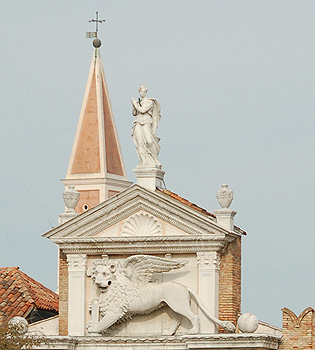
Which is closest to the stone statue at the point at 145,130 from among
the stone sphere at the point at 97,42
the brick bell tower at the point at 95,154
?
the brick bell tower at the point at 95,154

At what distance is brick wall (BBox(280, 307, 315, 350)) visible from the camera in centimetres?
3262

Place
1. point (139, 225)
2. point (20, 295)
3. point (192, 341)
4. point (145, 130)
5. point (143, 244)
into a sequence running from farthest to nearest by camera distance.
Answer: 1. point (20, 295)
2. point (145, 130)
3. point (139, 225)
4. point (143, 244)
5. point (192, 341)

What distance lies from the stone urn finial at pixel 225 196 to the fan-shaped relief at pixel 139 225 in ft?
4.58

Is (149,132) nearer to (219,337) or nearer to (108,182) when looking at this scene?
(219,337)

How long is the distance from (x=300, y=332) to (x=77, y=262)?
4754 mm

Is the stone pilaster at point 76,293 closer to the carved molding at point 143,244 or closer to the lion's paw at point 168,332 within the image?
the carved molding at point 143,244

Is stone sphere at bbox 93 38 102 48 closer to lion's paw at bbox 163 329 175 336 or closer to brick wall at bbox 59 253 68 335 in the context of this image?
brick wall at bbox 59 253 68 335

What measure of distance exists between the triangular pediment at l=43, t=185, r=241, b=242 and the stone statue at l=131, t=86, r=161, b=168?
0.76 m

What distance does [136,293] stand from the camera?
1305 inches

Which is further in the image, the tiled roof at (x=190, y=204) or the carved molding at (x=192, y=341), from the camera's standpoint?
the tiled roof at (x=190, y=204)

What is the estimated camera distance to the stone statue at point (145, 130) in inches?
1331

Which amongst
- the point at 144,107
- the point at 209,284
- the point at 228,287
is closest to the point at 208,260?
the point at 209,284

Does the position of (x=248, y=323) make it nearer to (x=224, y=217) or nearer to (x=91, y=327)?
(x=224, y=217)

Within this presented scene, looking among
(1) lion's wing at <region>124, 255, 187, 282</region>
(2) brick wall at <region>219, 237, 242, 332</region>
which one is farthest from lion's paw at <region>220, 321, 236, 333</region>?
(1) lion's wing at <region>124, 255, 187, 282</region>
